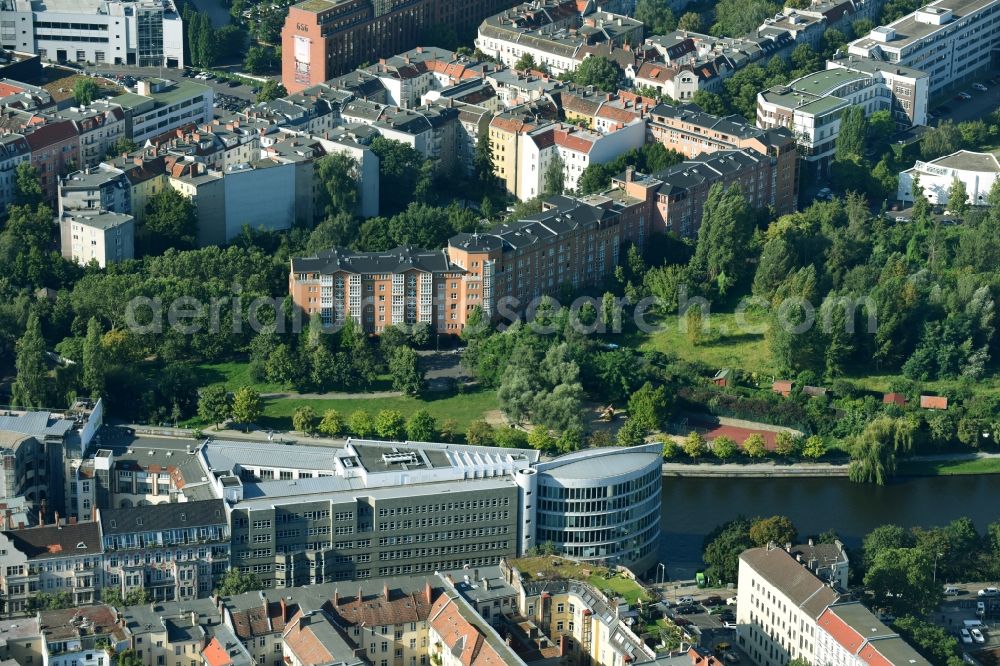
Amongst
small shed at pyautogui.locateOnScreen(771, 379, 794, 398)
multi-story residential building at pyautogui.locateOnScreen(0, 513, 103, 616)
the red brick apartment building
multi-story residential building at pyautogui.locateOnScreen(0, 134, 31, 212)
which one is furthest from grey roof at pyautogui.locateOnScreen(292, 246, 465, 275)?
multi-story residential building at pyautogui.locateOnScreen(0, 513, 103, 616)

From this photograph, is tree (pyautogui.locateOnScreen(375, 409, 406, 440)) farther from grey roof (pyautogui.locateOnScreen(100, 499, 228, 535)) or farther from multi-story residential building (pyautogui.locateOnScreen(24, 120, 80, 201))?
multi-story residential building (pyautogui.locateOnScreen(24, 120, 80, 201))

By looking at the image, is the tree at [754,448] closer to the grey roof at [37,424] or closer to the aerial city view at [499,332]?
the aerial city view at [499,332]

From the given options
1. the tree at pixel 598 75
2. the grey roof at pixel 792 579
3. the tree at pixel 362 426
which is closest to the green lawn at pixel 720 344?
the tree at pixel 362 426

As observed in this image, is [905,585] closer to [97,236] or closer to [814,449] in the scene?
[814,449]

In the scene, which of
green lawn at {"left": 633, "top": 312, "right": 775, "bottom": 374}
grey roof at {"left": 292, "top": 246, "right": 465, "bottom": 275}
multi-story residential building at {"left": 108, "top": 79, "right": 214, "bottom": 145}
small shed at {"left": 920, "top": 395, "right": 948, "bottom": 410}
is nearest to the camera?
small shed at {"left": 920, "top": 395, "right": 948, "bottom": 410}

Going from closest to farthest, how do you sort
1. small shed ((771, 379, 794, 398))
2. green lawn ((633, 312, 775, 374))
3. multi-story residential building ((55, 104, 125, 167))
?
1. small shed ((771, 379, 794, 398))
2. green lawn ((633, 312, 775, 374))
3. multi-story residential building ((55, 104, 125, 167))

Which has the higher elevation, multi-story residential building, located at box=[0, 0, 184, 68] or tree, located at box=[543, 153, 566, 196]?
multi-story residential building, located at box=[0, 0, 184, 68]

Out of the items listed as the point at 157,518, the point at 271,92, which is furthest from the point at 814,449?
the point at 271,92

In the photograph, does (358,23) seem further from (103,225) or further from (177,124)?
(103,225)
